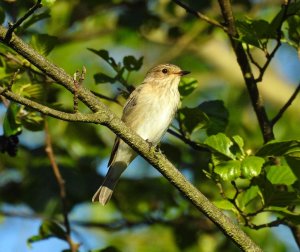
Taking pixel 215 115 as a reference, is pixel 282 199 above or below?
below

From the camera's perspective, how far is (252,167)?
13.0 ft

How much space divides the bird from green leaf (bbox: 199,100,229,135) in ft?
2.32

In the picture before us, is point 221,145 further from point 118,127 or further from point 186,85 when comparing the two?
point 186,85

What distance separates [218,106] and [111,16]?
130 inches

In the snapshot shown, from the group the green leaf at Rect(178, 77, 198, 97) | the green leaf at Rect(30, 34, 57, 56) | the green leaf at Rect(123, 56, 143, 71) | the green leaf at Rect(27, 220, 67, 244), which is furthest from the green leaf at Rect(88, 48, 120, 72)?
the green leaf at Rect(27, 220, 67, 244)

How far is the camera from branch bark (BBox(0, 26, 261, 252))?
11.4 feet

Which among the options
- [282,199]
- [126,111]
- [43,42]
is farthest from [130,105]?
[282,199]

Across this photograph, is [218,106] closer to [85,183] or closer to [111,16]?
[85,183]

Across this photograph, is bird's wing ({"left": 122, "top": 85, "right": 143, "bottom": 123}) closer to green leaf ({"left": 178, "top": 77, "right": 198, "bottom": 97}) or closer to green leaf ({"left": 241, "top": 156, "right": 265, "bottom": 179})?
green leaf ({"left": 178, "top": 77, "right": 198, "bottom": 97})

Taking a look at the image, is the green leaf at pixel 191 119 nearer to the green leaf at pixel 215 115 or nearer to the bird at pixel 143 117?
the green leaf at pixel 215 115

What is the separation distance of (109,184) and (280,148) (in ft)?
6.62

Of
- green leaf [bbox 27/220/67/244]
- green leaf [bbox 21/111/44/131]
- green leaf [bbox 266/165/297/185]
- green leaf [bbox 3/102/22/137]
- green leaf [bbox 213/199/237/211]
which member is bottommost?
green leaf [bbox 213/199/237/211]

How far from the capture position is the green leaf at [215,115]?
4812 millimetres

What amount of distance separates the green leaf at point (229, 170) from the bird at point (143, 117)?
156 cm
